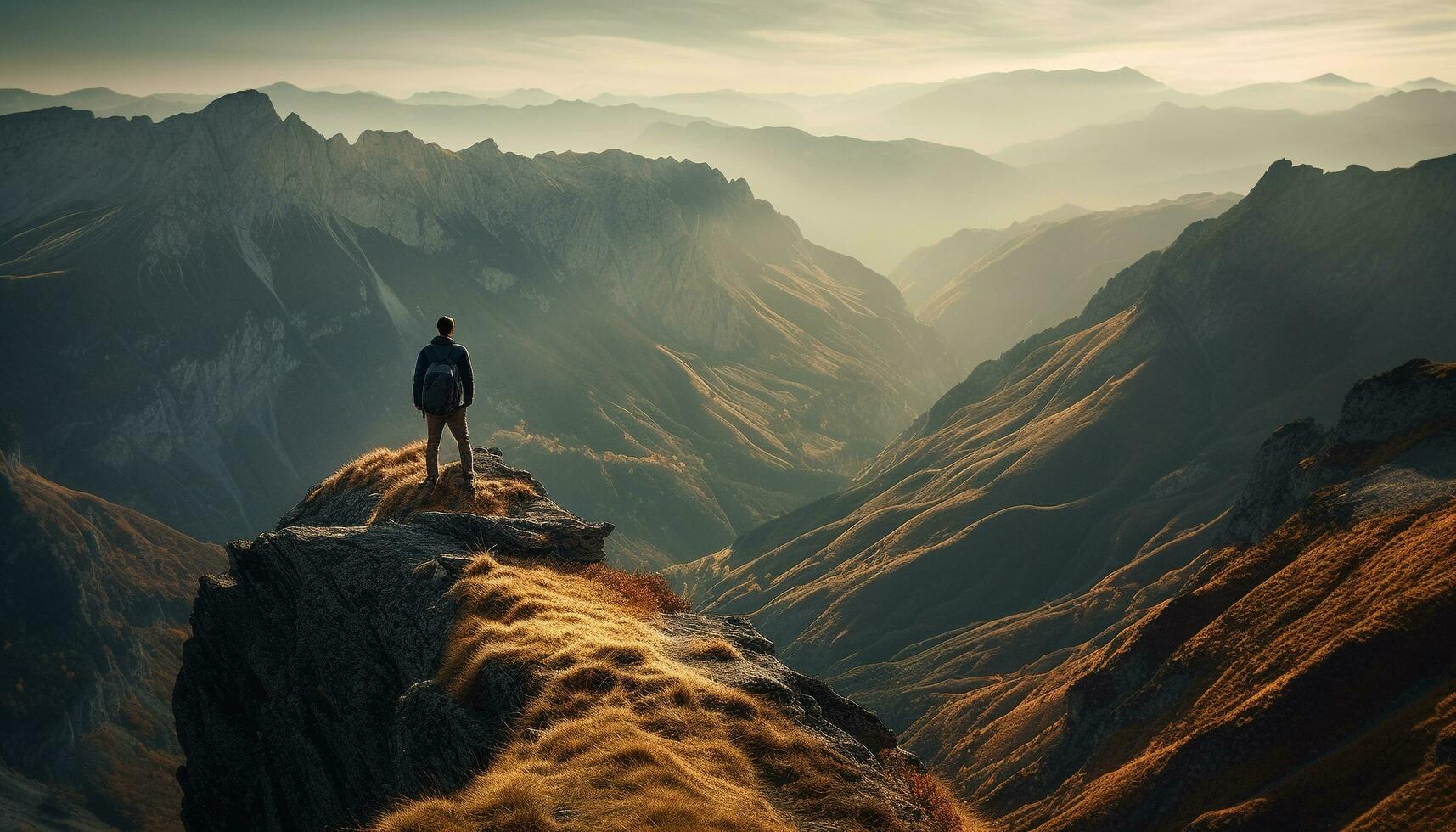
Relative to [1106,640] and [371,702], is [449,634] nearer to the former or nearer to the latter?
[371,702]

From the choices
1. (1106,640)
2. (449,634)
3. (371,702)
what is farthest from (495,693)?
(1106,640)

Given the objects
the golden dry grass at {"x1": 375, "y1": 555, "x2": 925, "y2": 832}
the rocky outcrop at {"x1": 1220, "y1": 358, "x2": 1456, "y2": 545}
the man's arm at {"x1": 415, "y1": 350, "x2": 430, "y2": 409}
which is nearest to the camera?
the golden dry grass at {"x1": 375, "y1": 555, "x2": 925, "y2": 832}

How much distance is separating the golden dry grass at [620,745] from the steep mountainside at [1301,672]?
48514 mm

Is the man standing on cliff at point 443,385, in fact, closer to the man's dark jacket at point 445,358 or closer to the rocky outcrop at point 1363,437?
the man's dark jacket at point 445,358

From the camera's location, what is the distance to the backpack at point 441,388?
33.5 meters

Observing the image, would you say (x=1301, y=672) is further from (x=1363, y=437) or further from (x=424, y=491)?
(x=424, y=491)

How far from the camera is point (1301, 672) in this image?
238ft

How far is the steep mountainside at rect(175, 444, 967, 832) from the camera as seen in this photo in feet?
58.7

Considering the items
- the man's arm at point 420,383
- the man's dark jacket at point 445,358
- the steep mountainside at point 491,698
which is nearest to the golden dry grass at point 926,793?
the steep mountainside at point 491,698

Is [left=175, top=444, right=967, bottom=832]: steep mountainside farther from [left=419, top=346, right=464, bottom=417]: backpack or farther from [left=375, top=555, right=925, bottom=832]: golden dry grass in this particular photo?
[left=419, top=346, right=464, bottom=417]: backpack

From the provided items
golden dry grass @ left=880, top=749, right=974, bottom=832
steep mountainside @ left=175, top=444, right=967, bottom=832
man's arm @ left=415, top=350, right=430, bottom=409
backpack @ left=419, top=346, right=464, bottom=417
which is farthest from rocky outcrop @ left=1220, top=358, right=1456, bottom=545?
man's arm @ left=415, top=350, right=430, bottom=409

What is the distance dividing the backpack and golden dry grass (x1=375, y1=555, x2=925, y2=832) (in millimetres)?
9186

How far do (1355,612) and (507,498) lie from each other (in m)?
73.1

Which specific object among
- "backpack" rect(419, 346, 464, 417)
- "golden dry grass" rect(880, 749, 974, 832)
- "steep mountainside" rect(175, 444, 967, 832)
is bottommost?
"golden dry grass" rect(880, 749, 974, 832)
